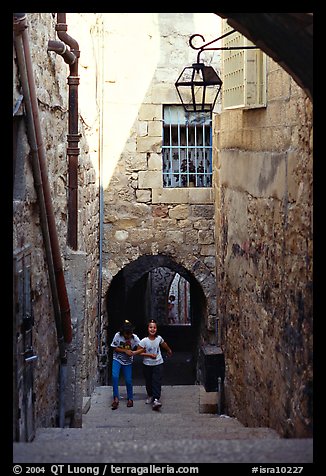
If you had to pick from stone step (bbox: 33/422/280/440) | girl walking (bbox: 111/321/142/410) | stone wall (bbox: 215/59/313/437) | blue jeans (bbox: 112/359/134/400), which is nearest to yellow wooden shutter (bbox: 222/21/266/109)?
stone wall (bbox: 215/59/313/437)

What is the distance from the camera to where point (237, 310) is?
330 inches

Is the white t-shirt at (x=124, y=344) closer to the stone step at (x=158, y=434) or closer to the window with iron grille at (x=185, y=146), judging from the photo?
the stone step at (x=158, y=434)

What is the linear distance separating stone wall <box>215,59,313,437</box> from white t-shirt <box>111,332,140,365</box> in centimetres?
109

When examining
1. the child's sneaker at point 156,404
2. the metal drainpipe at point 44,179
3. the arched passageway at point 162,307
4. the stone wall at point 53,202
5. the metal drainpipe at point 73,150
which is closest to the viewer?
the metal drainpipe at point 44,179

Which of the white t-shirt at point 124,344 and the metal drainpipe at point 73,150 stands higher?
the metal drainpipe at point 73,150

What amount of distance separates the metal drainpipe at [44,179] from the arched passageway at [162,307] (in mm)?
4308

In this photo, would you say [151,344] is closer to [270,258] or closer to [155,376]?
[155,376]

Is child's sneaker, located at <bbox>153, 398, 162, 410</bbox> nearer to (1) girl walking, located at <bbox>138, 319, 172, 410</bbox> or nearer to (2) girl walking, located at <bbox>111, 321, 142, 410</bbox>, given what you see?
(1) girl walking, located at <bbox>138, 319, 172, 410</bbox>

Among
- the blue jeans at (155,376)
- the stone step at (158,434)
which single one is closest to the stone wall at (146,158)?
the blue jeans at (155,376)

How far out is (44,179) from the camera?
6.00 metres

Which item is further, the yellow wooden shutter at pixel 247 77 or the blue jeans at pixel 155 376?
the blue jeans at pixel 155 376

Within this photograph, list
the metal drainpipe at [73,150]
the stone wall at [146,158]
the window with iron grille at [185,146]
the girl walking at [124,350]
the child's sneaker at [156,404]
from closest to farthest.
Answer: the metal drainpipe at [73,150] < the girl walking at [124,350] < the child's sneaker at [156,404] < the stone wall at [146,158] < the window with iron grille at [185,146]

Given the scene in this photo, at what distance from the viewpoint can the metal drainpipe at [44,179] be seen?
16.3ft

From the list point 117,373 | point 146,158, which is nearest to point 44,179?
point 117,373
